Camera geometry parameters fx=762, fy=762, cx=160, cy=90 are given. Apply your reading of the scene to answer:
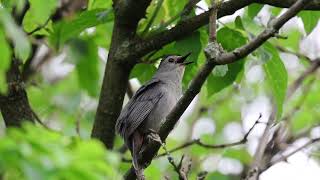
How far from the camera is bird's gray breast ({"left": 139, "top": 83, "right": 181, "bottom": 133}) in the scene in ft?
21.7

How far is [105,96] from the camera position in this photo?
17.3ft

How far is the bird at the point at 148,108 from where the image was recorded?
20.9 ft

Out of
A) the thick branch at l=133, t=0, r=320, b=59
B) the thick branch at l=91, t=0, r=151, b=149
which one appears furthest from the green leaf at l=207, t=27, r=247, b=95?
the thick branch at l=91, t=0, r=151, b=149

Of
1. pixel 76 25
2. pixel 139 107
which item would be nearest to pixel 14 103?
pixel 76 25

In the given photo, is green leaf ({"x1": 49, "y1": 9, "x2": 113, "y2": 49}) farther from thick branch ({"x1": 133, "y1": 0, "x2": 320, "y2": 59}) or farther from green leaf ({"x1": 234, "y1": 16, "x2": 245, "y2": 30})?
green leaf ({"x1": 234, "y1": 16, "x2": 245, "y2": 30})

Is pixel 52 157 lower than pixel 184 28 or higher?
higher

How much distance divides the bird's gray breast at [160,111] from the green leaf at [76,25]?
147 cm

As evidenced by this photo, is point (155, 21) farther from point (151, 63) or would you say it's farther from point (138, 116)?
point (138, 116)

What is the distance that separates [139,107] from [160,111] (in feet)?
0.78

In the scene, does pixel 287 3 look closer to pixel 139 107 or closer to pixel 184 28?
pixel 184 28

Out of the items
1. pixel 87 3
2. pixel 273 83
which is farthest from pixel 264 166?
pixel 87 3

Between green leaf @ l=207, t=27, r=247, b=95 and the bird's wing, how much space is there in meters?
1.02

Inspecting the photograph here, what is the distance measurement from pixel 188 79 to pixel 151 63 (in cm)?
50

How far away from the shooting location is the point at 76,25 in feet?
16.8
